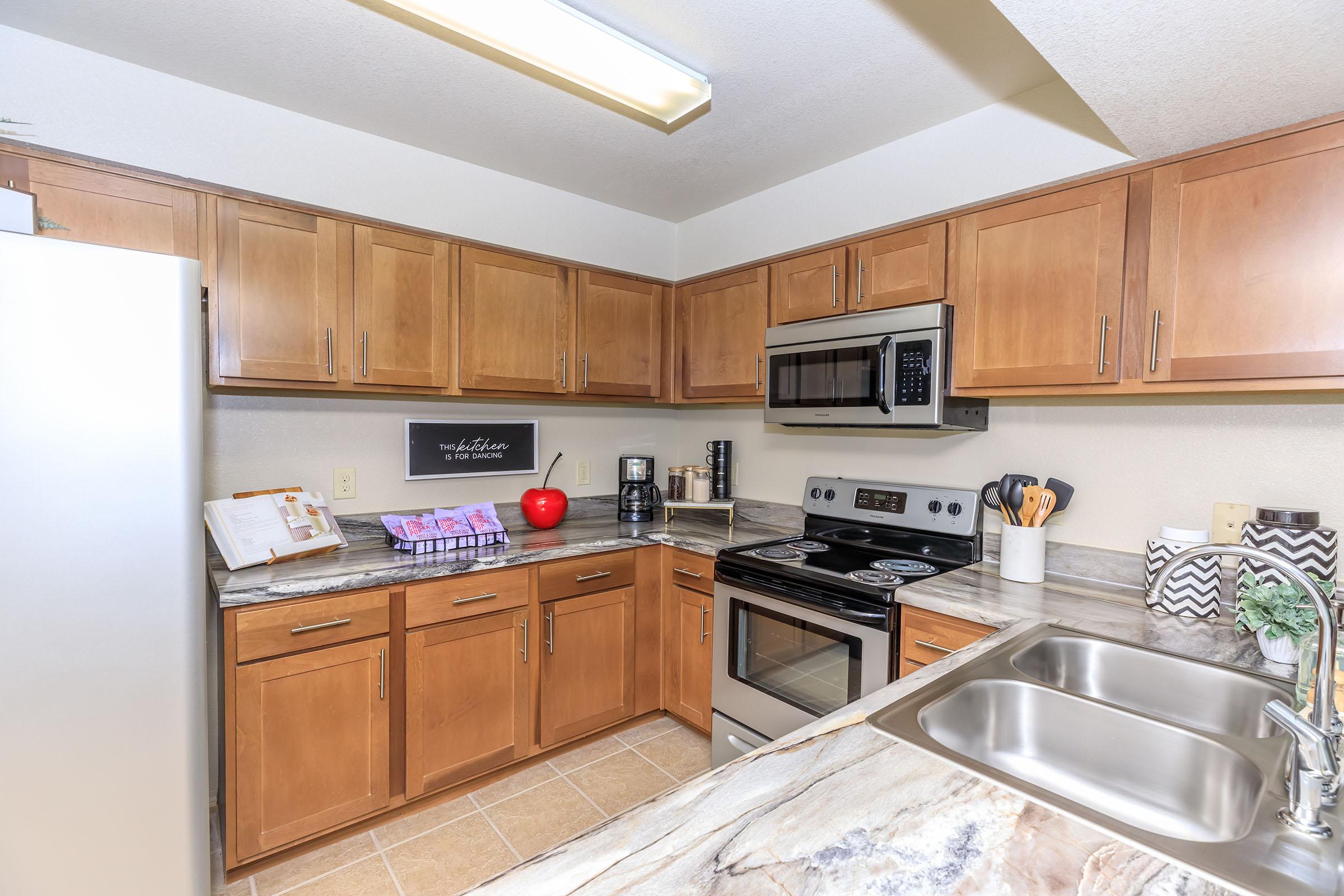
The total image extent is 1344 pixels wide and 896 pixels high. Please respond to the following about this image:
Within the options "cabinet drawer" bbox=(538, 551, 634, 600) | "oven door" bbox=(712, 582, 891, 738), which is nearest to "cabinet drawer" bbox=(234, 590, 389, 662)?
"cabinet drawer" bbox=(538, 551, 634, 600)

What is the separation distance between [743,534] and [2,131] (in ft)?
8.71

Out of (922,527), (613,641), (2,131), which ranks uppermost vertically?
(2,131)

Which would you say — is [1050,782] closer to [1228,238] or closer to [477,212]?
[1228,238]

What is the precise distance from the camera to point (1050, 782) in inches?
44.8

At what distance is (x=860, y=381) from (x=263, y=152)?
7.17 ft

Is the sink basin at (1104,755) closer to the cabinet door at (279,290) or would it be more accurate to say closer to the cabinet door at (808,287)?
the cabinet door at (808,287)

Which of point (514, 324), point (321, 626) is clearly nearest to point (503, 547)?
point (321, 626)

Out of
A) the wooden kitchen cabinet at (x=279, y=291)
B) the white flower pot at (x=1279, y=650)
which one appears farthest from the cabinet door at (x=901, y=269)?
the wooden kitchen cabinet at (x=279, y=291)

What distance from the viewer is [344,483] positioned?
97.0 inches

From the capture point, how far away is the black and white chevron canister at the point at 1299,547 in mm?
1505

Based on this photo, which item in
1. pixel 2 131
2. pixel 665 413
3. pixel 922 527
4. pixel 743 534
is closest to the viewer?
pixel 2 131

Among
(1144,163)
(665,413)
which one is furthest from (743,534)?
(1144,163)

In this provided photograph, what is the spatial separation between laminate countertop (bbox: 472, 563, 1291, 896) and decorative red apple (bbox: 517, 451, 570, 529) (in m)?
1.96

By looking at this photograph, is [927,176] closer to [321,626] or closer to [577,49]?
[577,49]
